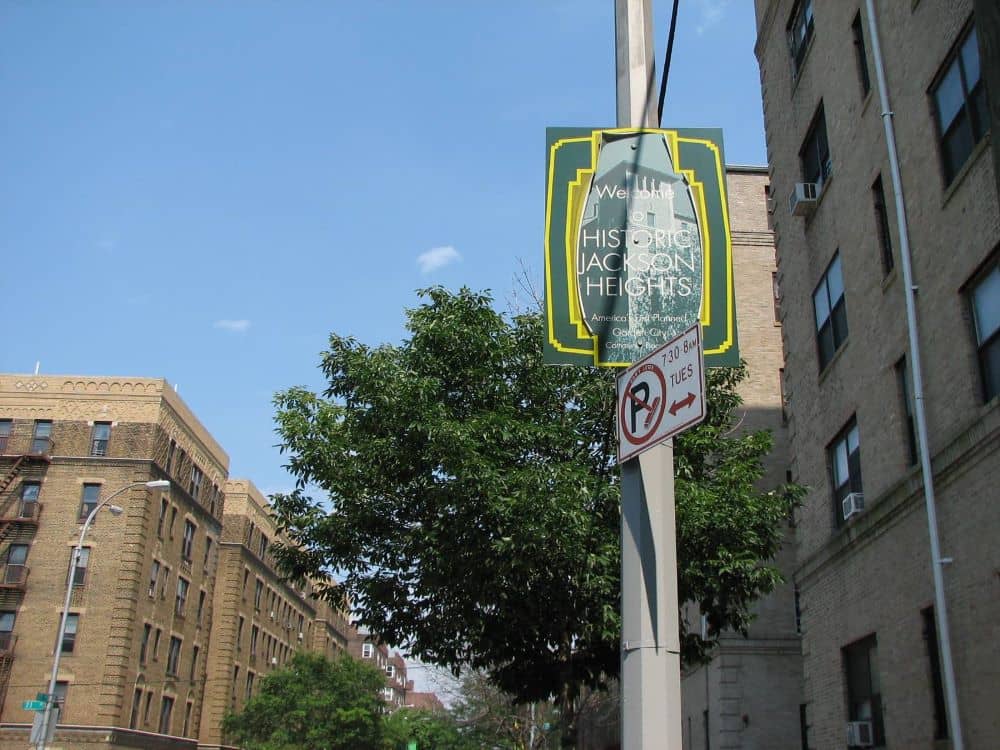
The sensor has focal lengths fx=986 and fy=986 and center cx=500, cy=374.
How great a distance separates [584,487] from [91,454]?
128ft

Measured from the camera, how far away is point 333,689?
5584cm

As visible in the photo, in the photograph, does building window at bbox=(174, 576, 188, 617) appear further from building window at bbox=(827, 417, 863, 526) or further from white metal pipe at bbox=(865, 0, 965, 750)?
white metal pipe at bbox=(865, 0, 965, 750)

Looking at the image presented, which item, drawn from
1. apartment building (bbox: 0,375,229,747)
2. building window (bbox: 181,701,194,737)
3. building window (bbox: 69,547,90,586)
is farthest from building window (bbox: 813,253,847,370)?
building window (bbox: 181,701,194,737)

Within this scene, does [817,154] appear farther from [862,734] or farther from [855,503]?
[862,734]

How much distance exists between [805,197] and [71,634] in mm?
40186

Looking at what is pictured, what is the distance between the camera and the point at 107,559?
47.4 meters

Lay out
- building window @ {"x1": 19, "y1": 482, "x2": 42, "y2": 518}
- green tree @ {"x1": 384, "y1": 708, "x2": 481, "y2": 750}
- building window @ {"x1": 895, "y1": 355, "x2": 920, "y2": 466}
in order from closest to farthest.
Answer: building window @ {"x1": 895, "y1": 355, "x2": 920, "y2": 466} → building window @ {"x1": 19, "y1": 482, "x2": 42, "y2": 518} → green tree @ {"x1": 384, "y1": 708, "x2": 481, "y2": 750}

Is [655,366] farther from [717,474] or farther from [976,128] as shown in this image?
[717,474]

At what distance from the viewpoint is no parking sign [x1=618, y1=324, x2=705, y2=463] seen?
17.0 ft

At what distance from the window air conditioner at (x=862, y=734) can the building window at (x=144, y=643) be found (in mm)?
40491

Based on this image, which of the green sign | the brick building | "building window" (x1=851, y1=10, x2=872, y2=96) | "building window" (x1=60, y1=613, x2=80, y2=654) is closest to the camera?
the green sign

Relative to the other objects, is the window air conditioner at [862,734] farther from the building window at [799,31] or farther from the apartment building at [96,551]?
the apartment building at [96,551]

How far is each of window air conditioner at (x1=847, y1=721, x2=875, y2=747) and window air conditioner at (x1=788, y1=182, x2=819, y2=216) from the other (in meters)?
9.80

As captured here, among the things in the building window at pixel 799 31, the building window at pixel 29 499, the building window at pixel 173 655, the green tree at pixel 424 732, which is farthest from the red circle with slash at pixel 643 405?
the green tree at pixel 424 732
